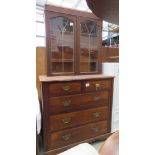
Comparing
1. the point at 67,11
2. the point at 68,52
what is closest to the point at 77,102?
the point at 68,52

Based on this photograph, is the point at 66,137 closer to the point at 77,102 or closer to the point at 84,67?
the point at 77,102

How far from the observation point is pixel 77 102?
186 cm

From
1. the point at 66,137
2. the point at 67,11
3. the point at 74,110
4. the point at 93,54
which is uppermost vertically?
the point at 67,11

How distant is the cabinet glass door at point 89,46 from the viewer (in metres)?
2.13

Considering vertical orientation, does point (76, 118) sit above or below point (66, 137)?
above

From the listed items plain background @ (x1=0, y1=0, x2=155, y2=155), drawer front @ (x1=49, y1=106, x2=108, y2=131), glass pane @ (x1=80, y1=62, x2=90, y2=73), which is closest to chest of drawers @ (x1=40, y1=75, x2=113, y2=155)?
drawer front @ (x1=49, y1=106, x2=108, y2=131)

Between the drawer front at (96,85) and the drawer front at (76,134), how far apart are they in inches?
18.0

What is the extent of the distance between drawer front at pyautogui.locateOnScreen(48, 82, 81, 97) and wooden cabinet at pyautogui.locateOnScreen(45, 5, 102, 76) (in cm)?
29

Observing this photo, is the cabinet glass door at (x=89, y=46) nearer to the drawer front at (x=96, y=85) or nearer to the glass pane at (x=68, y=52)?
the glass pane at (x=68, y=52)
